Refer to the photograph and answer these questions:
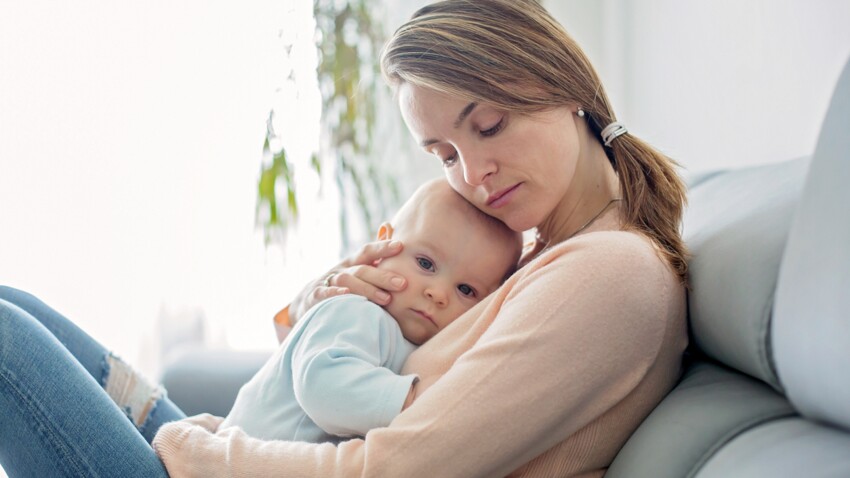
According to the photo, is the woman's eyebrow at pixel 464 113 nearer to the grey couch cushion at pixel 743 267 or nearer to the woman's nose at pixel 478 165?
the woman's nose at pixel 478 165

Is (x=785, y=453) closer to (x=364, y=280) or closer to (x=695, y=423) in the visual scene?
(x=695, y=423)

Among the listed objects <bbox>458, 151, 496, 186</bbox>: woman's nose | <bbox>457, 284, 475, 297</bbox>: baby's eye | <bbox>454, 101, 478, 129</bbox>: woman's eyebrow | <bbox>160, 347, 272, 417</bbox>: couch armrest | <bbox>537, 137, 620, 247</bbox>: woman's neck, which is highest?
<bbox>454, 101, 478, 129</bbox>: woman's eyebrow

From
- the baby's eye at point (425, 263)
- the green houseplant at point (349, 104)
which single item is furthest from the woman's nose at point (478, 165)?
the green houseplant at point (349, 104)

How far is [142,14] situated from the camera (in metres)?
2.31

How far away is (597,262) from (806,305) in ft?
0.98

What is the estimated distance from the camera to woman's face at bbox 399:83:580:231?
4.26 feet

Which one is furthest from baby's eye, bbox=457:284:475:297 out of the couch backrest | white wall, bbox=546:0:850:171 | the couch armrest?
white wall, bbox=546:0:850:171

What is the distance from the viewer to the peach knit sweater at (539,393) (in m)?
0.96

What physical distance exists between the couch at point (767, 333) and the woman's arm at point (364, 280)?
A: 0.42 metres

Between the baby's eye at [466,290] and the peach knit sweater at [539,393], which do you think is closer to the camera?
the peach knit sweater at [539,393]

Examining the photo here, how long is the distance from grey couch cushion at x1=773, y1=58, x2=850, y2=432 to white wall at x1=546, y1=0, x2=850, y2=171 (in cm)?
103

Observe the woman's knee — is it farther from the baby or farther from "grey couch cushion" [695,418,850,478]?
"grey couch cushion" [695,418,850,478]

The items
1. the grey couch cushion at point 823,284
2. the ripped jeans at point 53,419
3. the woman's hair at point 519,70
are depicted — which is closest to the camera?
the grey couch cushion at point 823,284

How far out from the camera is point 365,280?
1.33 metres
